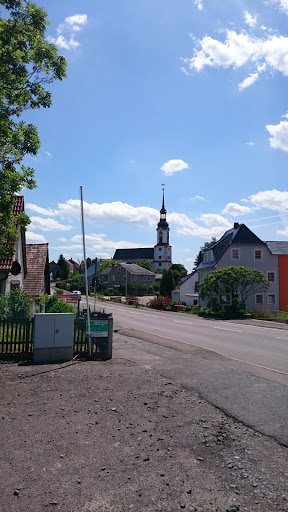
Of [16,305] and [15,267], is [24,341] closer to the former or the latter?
[16,305]

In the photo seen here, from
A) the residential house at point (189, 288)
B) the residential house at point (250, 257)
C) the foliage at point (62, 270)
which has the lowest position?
the residential house at point (189, 288)

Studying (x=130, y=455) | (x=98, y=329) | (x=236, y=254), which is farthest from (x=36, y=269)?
(x=236, y=254)

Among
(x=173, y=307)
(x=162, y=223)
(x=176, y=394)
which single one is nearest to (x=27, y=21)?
(x=176, y=394)

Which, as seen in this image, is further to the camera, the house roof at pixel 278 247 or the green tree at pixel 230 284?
the house roof at pixel 278 247

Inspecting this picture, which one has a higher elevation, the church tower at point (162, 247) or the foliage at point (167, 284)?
the church tower at point (162, 247)

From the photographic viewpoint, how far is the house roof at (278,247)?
4709 cm

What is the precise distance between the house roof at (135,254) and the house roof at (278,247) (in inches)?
4042

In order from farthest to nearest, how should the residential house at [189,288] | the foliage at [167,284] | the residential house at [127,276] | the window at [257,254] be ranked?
the residential house at [127,276] < the foliage at [167,284] < the residential house at [189,288] < the window at [257,254]

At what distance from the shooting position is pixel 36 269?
86.2 ft

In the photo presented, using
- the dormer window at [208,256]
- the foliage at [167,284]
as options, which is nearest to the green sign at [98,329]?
the dormer window at [208,256]

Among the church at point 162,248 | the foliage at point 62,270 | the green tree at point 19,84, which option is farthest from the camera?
the church at point 162,248

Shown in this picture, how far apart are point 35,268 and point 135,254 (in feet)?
423

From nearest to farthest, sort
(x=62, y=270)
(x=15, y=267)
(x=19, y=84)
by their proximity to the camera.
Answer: (x=19, y=84), (x=15, y=267), (x=62, y=270)

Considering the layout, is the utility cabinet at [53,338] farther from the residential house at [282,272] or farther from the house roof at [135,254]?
the house roof at [135,254]
